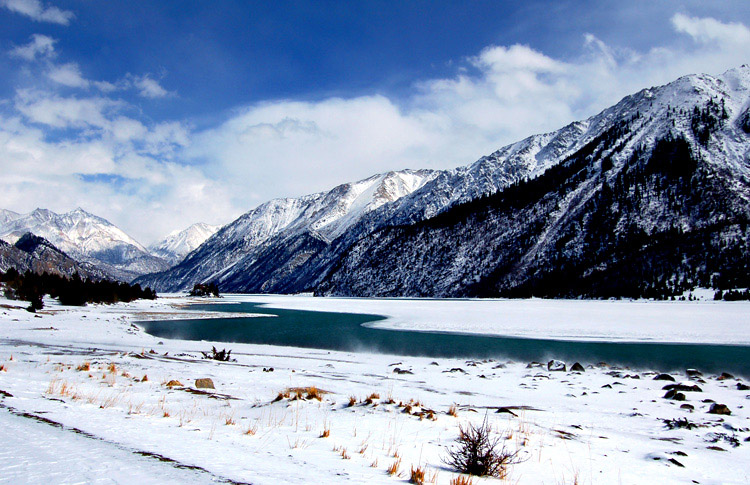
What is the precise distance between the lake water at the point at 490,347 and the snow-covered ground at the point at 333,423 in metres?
6.63

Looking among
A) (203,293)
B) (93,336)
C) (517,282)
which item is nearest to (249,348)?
(93,336)

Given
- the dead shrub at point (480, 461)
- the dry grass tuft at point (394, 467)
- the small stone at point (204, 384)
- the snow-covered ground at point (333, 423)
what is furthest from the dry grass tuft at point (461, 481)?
the small stone at point (204, 384)

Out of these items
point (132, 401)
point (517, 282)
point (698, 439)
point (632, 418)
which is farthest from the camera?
point (517, 282)

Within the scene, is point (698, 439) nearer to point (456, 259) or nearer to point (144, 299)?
point (144, 299)

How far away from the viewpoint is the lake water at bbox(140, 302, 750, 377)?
30484 mm

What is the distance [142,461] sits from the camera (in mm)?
6277

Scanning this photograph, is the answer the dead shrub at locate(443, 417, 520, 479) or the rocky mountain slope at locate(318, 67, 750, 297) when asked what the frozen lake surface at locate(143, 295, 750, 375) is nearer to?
the dead shrub at locate(443, 417, 520, 479)

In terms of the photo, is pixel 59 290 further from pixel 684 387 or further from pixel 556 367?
pixel 684 387

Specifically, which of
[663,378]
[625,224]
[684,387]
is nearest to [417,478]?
[684,387]

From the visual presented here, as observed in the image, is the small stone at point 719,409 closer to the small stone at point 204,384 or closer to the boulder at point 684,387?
the boulder at point 684,387

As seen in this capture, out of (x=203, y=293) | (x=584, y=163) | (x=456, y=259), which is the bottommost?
(x=203, y=293)

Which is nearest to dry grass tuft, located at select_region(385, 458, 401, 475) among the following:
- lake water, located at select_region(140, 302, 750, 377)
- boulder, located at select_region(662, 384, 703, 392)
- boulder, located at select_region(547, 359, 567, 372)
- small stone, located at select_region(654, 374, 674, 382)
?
boulder, located at select_region(662, 384, 703, 392)

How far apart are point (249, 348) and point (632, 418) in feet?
89.8

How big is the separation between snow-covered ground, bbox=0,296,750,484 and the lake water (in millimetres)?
6627
